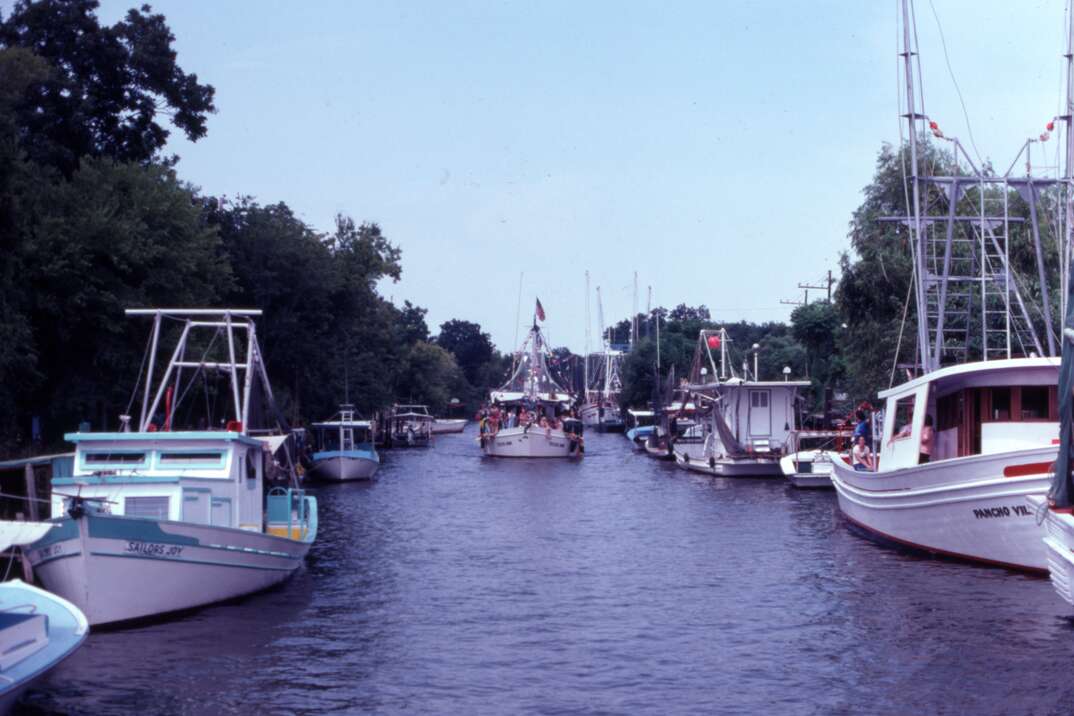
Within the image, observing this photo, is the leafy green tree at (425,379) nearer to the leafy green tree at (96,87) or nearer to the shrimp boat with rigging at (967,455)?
the leafy green tree at (96,87)

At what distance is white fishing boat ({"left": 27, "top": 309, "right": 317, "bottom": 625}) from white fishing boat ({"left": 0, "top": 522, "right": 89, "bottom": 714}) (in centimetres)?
329

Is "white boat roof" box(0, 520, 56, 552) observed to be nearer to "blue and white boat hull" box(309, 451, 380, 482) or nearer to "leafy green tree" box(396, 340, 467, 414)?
"blue and white boat hull" box(309, 451, 380, 482)

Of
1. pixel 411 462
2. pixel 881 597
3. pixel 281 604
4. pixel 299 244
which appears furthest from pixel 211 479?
pixel 411 462

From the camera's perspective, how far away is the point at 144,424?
82.7 ft

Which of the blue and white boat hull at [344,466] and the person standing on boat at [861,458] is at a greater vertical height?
the person standing on boat at [861,458]

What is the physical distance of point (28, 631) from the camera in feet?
45.2

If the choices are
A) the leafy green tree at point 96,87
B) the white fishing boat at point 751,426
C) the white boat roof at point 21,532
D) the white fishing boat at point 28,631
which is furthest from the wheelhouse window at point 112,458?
the white fishing boat at point 751,426

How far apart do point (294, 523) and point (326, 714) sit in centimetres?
1275

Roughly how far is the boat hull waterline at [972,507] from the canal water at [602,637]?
0.49 meters

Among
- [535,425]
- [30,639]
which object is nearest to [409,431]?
[535,425]

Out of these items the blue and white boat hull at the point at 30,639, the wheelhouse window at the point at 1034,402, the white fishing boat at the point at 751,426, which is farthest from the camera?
the white fishing boat at the point at 751,426

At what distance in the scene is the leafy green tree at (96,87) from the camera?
4716cm

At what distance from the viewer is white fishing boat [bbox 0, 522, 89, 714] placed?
13.3 m

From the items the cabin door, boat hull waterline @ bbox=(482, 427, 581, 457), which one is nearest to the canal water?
the cabin door
